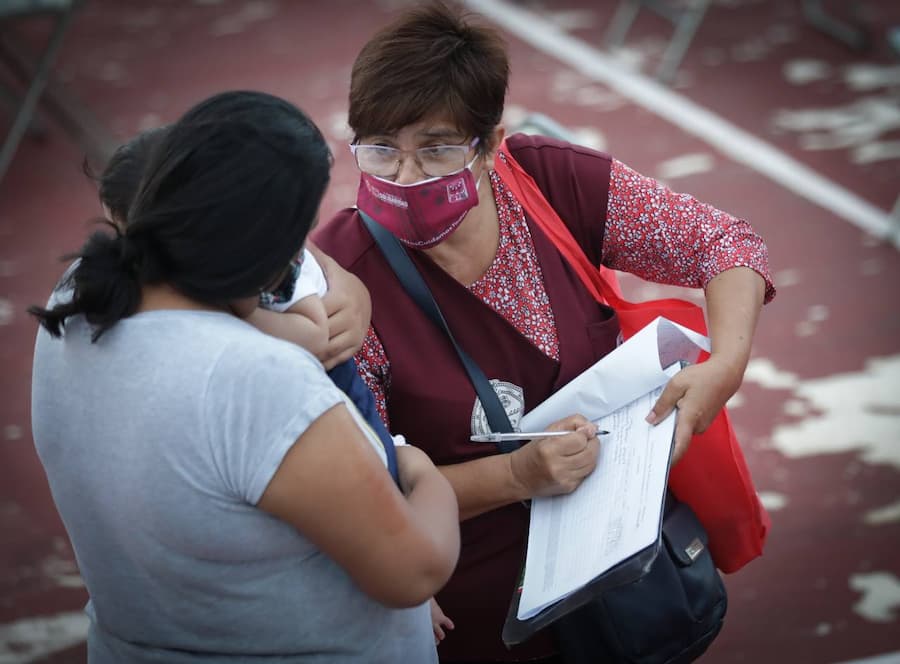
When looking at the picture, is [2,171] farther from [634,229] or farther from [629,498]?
[629,498]

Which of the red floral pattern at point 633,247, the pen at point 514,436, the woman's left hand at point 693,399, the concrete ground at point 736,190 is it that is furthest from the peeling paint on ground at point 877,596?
the pen at point 514,436

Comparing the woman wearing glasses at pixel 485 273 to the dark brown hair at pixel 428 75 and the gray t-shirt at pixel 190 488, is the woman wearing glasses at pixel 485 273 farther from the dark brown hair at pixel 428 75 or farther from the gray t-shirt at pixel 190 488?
the gray t-shirt at pixel 190 488

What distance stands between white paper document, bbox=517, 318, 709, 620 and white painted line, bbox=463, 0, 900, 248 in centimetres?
359

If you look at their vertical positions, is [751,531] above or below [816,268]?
above

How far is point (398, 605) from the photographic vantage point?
1.49 metres

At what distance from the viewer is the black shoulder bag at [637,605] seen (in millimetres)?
2020

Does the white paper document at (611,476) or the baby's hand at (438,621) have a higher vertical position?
the white paper document at (611,476)

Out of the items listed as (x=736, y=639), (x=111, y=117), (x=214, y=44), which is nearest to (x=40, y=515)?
(x=736, y=639)

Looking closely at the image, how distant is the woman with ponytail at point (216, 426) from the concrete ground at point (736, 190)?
202 centimetres

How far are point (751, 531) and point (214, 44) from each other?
6226 mm

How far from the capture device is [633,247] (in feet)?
7.31

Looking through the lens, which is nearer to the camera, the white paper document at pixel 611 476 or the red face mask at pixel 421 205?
the white paper document at pixel 611 476

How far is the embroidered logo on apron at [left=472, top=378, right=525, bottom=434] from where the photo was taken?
2.03 m

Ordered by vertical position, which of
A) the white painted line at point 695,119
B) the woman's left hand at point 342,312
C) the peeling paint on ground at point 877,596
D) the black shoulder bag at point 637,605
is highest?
the woman's left hand at point 342,312
